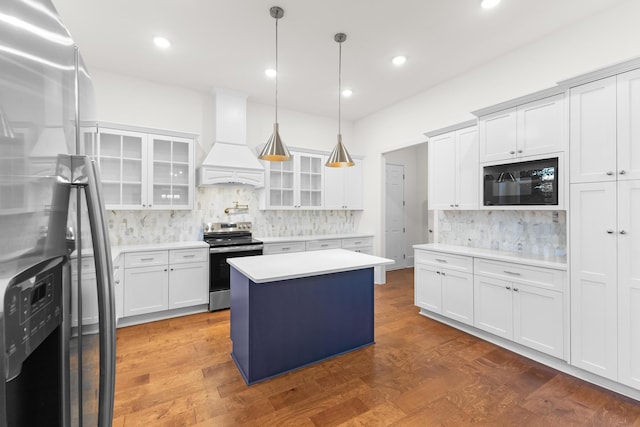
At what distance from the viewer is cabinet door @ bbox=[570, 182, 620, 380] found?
2.28m

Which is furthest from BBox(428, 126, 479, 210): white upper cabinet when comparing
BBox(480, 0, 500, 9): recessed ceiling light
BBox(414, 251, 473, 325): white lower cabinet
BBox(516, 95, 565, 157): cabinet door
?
BBox(480, 0, 500, 9): recessed ceiling light

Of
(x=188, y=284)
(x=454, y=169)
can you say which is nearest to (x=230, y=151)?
(x=188, y=284)

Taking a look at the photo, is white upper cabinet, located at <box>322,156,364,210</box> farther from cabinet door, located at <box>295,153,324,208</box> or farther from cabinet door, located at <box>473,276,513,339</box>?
cabinet door, located at <box>473,276,513,339</box>

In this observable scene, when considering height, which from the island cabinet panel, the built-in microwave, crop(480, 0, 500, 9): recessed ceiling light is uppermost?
crop(480, 0, 500, 9): recessed ceiling light

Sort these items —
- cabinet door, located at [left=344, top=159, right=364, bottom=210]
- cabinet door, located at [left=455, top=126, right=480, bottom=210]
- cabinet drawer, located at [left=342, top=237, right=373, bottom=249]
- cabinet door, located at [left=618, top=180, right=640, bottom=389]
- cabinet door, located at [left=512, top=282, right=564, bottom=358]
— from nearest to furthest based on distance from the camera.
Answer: cabinet door, located at [left=618, top=180, right=640, bottom=389] → cabinet door, located at [left=512, top=282, right=564, bottom=358] → cabinet door, located at [left=455, top=126, right=480, bottom=210] → cabinet drawer, located at [left=342, top=237, right=373, bottom=249] → cabinet door, located at [left=344, top=159, right=364, bottom=210]

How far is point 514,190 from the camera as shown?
10.1 ft

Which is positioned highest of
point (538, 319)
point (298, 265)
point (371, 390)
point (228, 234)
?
point (228, 234)

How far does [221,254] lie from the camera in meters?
4.09

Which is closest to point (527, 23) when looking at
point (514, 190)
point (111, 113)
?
point (514, 190)

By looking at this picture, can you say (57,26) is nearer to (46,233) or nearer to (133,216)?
(46,233)

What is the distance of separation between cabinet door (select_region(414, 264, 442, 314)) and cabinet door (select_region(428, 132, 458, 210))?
859 millimetres

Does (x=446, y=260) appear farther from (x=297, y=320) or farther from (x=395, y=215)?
(x=395, y=215)

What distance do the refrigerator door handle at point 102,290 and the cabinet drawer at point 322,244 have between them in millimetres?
4160

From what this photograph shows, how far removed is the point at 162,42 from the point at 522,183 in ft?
13.4
